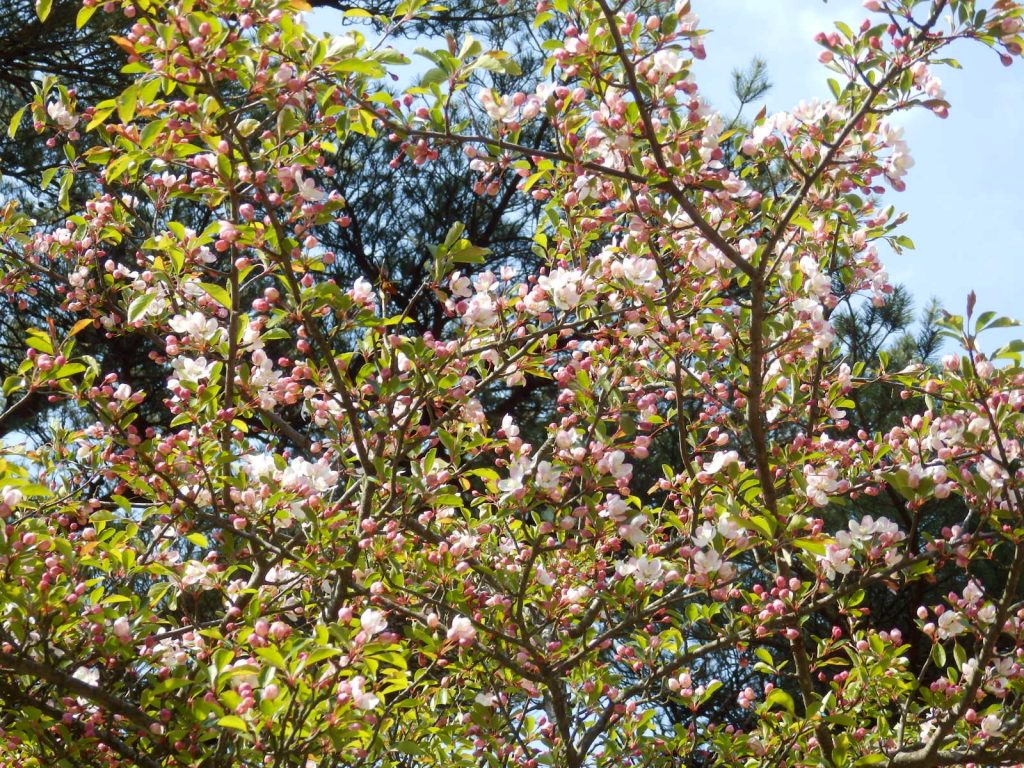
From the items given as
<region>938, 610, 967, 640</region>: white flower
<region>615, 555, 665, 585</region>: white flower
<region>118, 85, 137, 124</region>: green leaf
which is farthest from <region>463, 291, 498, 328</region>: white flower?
<region>938, 610, 967, 640</region>: white flower

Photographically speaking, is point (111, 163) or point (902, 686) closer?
point (111, 163)

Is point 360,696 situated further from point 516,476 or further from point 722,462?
point 722,462

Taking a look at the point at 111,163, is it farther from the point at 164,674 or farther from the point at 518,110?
the point at 164,674

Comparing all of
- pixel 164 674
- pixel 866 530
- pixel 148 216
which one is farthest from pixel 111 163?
pixel 148 216

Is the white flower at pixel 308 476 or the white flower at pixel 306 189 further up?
the white flower at pixel 306 189

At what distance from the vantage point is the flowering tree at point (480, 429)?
6.38 feet

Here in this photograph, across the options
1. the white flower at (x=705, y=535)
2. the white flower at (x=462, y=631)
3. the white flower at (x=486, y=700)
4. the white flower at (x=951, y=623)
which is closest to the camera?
the white flower at (x=462, y=631)

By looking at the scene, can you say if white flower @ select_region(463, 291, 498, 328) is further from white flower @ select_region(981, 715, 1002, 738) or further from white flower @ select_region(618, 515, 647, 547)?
white flower @ select_region(981, 715, 1002, 738)

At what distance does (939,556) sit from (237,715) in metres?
1.48

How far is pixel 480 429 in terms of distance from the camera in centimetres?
273

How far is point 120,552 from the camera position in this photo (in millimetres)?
2305

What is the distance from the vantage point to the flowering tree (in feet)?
6.38

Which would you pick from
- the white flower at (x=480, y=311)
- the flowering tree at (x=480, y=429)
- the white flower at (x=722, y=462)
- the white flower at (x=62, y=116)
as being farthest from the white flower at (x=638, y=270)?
the white flower at (x=62, y=116)

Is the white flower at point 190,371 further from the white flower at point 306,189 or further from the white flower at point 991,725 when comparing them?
the white flower at point 991,725
